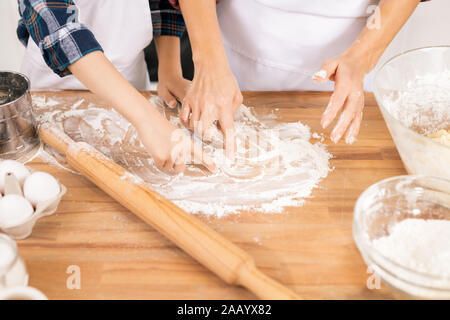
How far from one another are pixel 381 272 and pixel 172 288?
32cm

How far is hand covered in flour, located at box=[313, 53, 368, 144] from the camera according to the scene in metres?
0.89

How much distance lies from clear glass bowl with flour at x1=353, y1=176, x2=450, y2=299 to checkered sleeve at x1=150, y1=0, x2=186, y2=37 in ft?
2.52

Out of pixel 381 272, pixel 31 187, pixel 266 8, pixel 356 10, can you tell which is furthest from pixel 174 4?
pixel 381 272

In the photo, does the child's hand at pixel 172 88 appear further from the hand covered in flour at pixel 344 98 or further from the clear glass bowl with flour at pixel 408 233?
the clear glass bowl with flour at pixel 408 233

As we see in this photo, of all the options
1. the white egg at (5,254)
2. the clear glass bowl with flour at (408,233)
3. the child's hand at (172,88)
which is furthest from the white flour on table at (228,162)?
the white egg at (5,254)

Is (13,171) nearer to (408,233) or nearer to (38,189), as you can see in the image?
(38,189)

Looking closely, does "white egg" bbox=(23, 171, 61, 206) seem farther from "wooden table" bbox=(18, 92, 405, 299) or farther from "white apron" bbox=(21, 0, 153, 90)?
"white apron" bbox=(21, 0, 153, 90)

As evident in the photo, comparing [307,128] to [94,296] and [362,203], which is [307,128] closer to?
[362,203]

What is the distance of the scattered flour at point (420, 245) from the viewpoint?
→ 2.03 ft

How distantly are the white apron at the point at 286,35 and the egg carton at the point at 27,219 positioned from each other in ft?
2.37

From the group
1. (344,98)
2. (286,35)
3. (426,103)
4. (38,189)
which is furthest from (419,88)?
(38,189)

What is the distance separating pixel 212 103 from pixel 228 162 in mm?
144

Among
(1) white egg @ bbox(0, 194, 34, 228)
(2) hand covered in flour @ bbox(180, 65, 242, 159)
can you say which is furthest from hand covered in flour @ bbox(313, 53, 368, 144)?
(1) white egg @ bbox(0, 194, 34, 228)

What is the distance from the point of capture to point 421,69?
95cm
